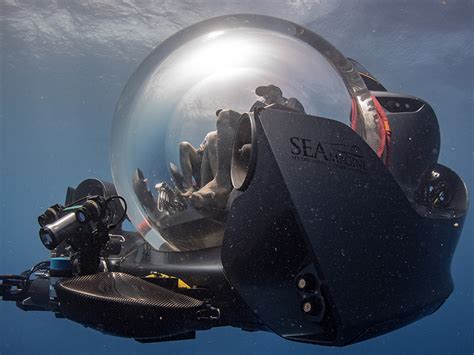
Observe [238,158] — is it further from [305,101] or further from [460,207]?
[460,207]

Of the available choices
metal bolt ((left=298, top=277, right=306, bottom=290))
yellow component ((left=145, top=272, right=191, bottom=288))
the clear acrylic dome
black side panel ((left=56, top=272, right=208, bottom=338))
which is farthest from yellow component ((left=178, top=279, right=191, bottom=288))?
metal bolt ((left=298, top=277, right=306, bottom=290))

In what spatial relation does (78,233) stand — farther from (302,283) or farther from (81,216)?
(302,283)

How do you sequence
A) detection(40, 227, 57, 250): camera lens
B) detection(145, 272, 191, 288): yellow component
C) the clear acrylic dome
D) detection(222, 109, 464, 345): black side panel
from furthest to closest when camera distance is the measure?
the clear acrylic dome < detection(145, 272, 191, 288): yellow component < detection(40, 227, 57, 250): camera lens < detection(222, 109, 464, 345): black side panel

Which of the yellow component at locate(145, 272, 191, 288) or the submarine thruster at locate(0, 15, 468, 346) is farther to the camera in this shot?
the yellow component at locate(145, 272, 191, 288)

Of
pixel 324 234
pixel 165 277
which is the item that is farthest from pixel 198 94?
pixel 324 234

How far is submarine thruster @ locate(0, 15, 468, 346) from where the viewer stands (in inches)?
67.7

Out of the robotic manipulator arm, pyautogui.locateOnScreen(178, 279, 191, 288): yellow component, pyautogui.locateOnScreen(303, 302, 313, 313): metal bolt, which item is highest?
the robotic manipulator arm

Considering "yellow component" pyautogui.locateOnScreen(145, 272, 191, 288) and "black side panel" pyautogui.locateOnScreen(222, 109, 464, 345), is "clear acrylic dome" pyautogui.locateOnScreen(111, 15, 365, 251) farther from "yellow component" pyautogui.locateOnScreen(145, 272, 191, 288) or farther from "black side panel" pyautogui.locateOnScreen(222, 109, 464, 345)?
"black side panel" pyautogui.locateOnScreen(222, 109, 464, 345)

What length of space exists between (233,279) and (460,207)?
151 cm

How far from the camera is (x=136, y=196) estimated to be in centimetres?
288

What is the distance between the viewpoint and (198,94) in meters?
2.51

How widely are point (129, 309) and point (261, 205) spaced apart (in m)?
0.75

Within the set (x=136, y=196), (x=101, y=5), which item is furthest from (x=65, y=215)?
(x=101, y=5)

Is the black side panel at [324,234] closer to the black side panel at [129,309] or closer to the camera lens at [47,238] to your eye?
the black side panel at [129,309]
